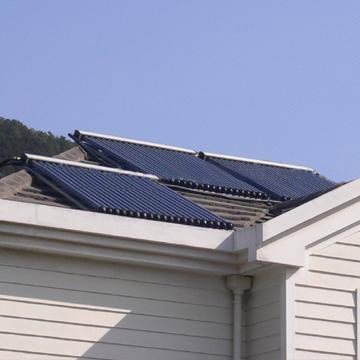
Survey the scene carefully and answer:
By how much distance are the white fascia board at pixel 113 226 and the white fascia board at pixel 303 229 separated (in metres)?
0.34

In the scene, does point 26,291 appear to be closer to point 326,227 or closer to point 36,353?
point 36,353

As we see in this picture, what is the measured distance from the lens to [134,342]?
583 inches

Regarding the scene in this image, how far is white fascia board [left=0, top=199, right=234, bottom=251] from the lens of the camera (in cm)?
1426

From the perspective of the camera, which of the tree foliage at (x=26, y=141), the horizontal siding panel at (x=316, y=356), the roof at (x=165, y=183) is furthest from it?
the tree foliage at (x=26, y=141)

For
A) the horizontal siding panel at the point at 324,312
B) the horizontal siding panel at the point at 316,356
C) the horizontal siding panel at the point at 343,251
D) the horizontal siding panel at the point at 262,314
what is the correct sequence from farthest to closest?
the horizontal siding panel at the point at 343,251 < the horizontal siding panel at the point at 262,314 < the horizontal siding panel at the point at 324,312 < the horizontal siding panel at the point at 316,356

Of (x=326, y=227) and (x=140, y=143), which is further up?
(x=140, y=143)

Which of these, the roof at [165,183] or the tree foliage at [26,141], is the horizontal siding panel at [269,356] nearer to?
the roof at [165,183]

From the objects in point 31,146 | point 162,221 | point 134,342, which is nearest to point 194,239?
point 162,221

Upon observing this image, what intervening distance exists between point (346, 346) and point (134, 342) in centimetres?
237

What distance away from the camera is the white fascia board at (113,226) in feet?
46.8

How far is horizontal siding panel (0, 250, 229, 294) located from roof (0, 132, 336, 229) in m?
0.62

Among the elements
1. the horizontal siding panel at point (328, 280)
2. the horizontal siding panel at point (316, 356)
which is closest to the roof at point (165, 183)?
the horizontal siding panel at point (328, 280)

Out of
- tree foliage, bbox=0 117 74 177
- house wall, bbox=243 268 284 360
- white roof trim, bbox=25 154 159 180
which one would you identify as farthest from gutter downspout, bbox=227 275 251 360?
tree foliage, bbox=0 117 74 177

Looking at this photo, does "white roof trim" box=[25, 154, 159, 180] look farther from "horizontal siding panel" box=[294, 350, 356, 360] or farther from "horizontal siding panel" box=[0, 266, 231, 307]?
"horizontal siding panel" box=[294, 350, 356, 360]
